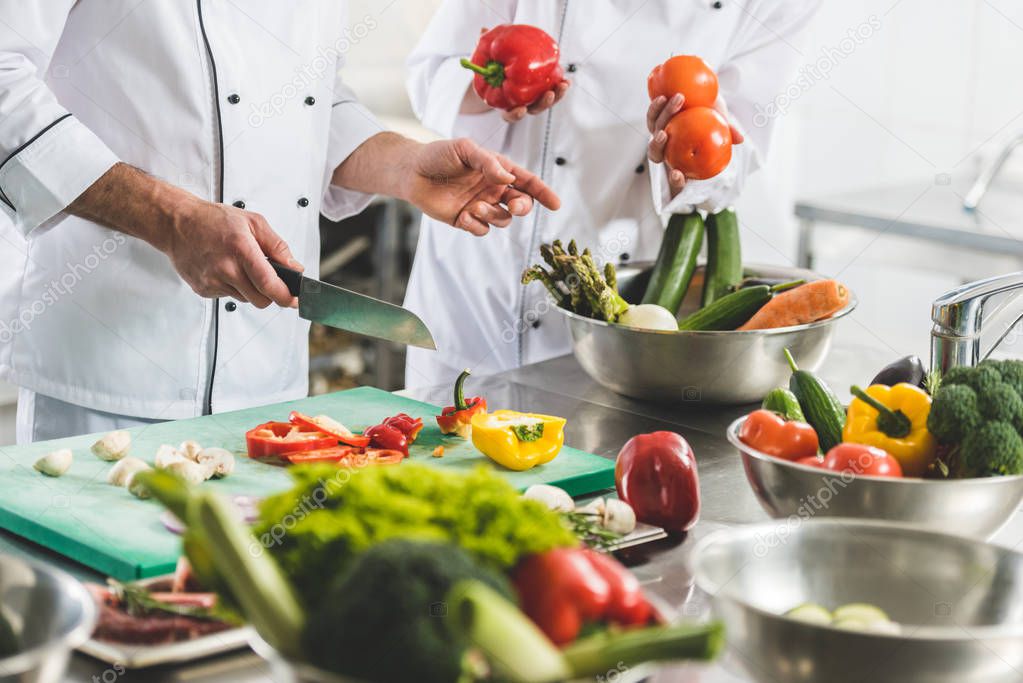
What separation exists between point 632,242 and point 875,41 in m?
2.07

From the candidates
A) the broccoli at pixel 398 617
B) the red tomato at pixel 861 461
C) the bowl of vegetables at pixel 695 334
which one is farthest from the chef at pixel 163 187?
the broccoli at pixel 398 617

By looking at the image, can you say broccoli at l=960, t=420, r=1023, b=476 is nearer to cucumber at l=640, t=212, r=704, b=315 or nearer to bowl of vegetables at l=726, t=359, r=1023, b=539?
bowl of vegetables at l=726, t=359, r=1023, b=539

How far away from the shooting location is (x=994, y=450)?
1032 mm

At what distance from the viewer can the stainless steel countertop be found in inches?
34.7

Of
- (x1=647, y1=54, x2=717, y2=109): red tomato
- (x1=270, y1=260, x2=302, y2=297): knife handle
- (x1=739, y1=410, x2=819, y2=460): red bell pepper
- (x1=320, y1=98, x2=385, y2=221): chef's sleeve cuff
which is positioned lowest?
(x1=739, y1=410, x2=819, y2=460): red bell pepper

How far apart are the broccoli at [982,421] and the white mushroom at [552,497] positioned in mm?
343

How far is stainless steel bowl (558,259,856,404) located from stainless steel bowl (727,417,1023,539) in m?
0.46

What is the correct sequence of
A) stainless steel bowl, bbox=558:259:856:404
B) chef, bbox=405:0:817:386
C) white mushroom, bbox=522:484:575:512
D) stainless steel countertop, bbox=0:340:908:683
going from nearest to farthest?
1. stainless steel countertop, bbox=0:340:908:683
2. white mushroom, bbox=522:484:575:512
3. stainless steel bowl, bbox=558:259:856:404
4. chef, bbox=405:0:817:386

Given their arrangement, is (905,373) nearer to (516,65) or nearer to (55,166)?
(516,65)

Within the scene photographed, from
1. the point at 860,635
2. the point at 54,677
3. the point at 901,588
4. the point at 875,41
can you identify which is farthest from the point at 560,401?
the point at 875,41

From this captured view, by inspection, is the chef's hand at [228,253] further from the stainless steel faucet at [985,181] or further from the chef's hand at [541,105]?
the stainless steel faucet at [985,181]

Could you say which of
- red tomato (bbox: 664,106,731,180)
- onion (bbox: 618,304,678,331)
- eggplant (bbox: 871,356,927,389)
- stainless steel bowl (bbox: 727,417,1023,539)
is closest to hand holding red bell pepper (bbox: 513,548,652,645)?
stainless steel bowl (bbox: 727,417,1023,539)

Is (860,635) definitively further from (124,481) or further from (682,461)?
(124,481)

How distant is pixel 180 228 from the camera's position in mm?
1416
